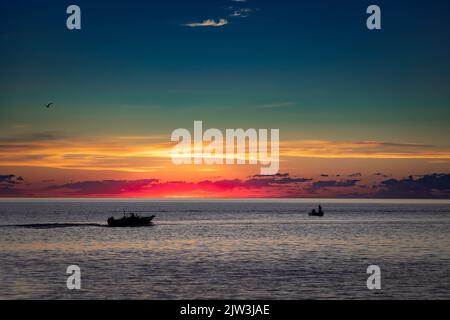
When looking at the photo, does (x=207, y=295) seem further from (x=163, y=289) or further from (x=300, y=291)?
(x=300, y=291)

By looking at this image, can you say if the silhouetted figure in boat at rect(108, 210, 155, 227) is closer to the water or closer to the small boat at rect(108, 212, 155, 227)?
the small boat at rect(108, 212, 155, 227)

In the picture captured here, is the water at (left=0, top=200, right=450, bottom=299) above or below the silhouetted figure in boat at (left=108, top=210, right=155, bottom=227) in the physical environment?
above

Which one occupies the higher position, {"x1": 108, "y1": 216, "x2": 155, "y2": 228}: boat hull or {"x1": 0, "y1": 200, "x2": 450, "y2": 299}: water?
{"x1": 0, "y1": 200, "x2": 450, "y2": 299}: water

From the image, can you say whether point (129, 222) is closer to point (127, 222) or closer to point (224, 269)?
point (127, 222)

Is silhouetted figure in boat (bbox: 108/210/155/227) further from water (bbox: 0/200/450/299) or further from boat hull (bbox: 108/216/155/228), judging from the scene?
water (bbox: 0/200/450/299)

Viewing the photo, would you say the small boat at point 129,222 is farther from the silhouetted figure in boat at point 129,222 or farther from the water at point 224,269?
the water at point 224,269

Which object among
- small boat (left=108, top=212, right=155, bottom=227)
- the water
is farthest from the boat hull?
the water

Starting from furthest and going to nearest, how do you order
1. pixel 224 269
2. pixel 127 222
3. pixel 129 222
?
pixel 129 222 → pixel 127 222 → pixel 224 269

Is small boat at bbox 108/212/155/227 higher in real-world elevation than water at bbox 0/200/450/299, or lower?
lower

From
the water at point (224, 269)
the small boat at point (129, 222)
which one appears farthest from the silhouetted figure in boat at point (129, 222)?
the water at point (224, 269)

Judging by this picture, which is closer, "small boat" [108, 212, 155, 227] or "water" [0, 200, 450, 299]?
"water" [0, 200, 450, 299]

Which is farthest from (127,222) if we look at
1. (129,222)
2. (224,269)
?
(224,269)

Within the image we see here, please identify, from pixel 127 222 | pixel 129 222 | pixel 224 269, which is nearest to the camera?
pixel 224 269
